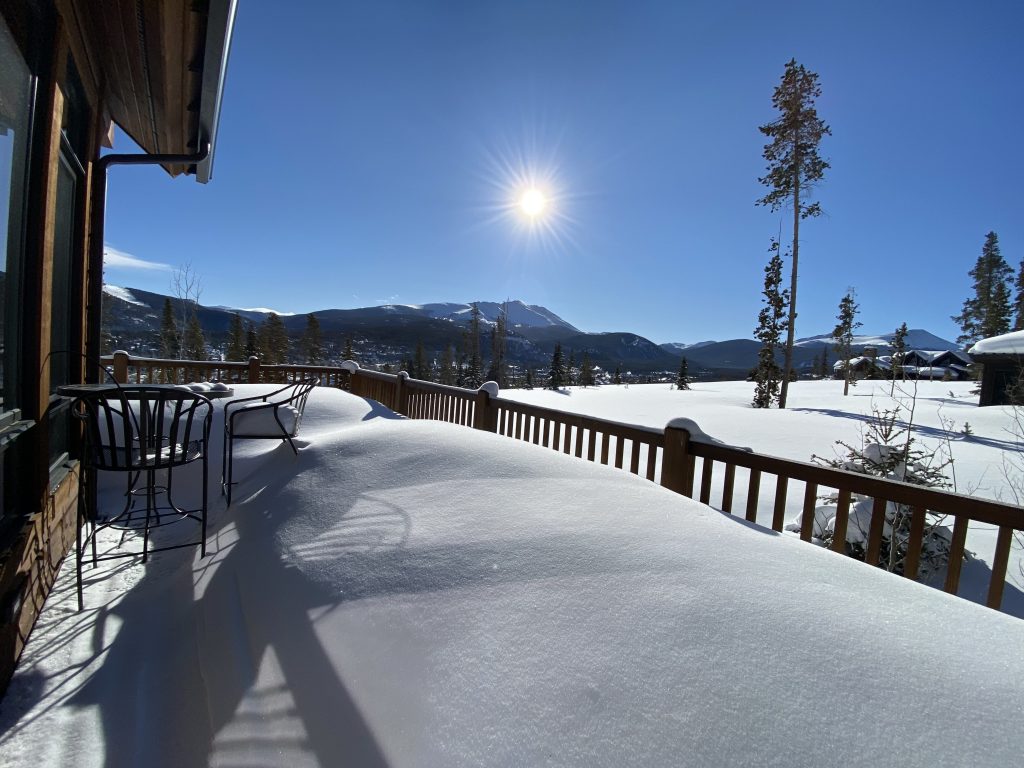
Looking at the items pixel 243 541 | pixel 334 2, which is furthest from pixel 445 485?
pixel 334 2

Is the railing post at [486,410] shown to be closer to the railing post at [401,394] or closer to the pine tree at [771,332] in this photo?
the railing post at [401,394]

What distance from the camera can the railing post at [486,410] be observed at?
4.77m

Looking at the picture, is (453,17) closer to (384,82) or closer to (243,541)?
(384,82)

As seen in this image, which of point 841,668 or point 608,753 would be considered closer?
point 608,753

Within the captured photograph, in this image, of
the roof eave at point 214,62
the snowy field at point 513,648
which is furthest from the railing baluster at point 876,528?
the roof eave at point 214,62

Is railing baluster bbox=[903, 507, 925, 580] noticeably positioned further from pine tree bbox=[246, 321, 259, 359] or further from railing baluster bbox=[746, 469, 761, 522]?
pine tree bbox=[246, 321, 259, 359]

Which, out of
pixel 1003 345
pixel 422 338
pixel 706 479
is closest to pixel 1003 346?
pixel 1003 345

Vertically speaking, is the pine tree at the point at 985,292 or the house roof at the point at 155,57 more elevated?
the pine tree at the point at 985,292

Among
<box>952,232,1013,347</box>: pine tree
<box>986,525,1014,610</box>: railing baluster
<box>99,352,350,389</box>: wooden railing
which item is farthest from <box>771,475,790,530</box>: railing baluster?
<box>952,232,1013,347</box>: pine tree

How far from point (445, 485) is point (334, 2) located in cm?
593

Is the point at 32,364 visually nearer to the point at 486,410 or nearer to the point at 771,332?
the point at 486,410

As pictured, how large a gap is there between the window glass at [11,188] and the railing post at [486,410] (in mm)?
3399

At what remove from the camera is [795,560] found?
5.78 ft

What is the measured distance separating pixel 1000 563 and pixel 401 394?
627 centimetres
